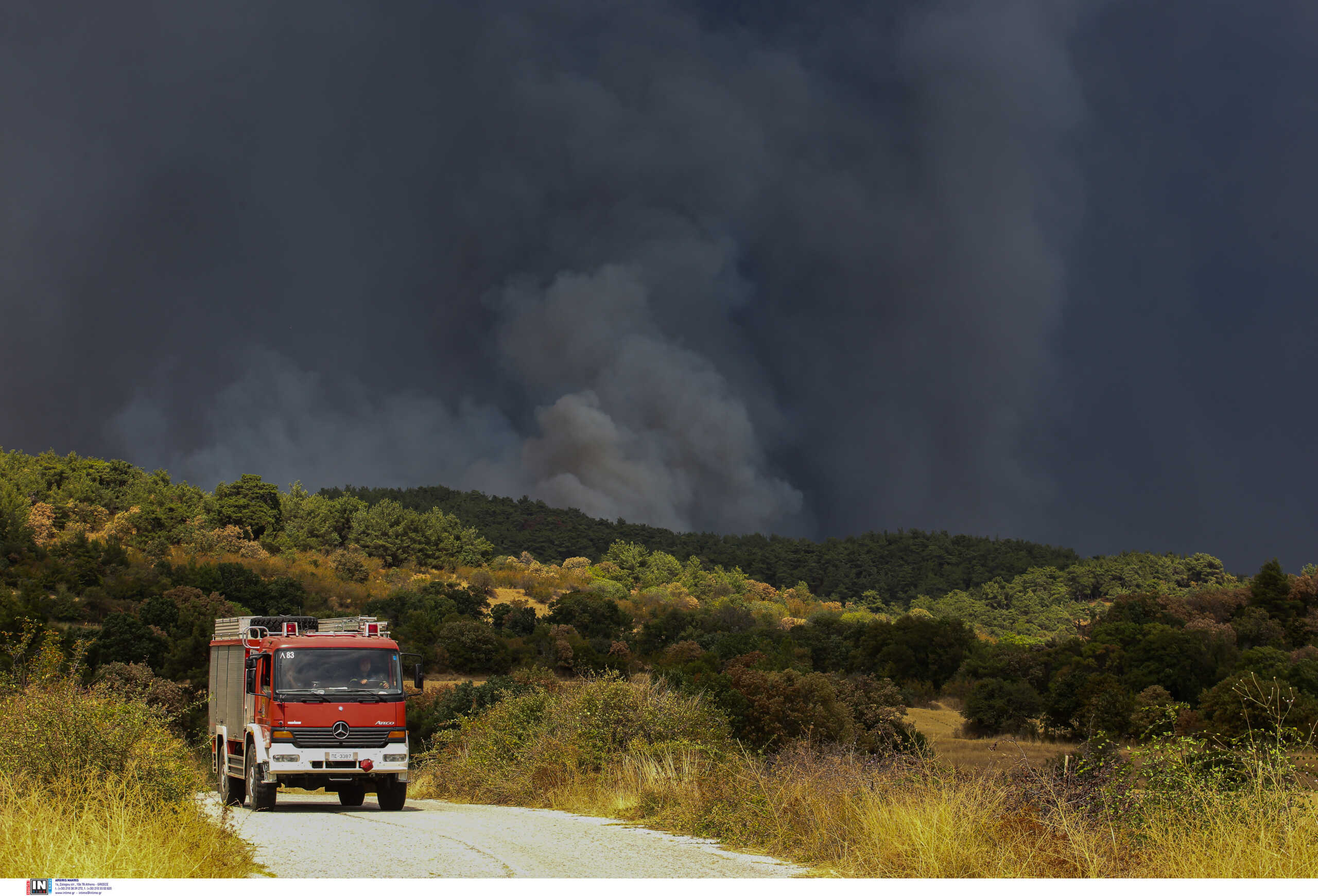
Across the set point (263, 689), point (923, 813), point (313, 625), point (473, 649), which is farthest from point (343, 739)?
point (473, 649)

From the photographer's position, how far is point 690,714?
19.5 m

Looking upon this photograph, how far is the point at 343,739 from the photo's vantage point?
16750 millimetres

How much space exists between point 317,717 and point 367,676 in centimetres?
102

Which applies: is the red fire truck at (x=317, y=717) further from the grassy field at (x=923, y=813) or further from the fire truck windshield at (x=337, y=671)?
the grassy field at (x=923, y=813)

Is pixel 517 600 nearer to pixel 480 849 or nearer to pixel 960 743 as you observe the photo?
pixel 960 743

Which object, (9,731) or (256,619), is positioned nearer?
(9,731)

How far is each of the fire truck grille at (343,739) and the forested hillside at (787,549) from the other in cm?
12894

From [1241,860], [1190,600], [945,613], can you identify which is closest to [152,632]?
[1241,860]

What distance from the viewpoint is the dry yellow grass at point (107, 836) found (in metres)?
7.65

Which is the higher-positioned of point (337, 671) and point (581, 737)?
point (337, 671)

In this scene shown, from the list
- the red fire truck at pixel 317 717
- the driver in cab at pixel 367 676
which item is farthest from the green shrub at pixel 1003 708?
the driver in cab at pixel 367 676
